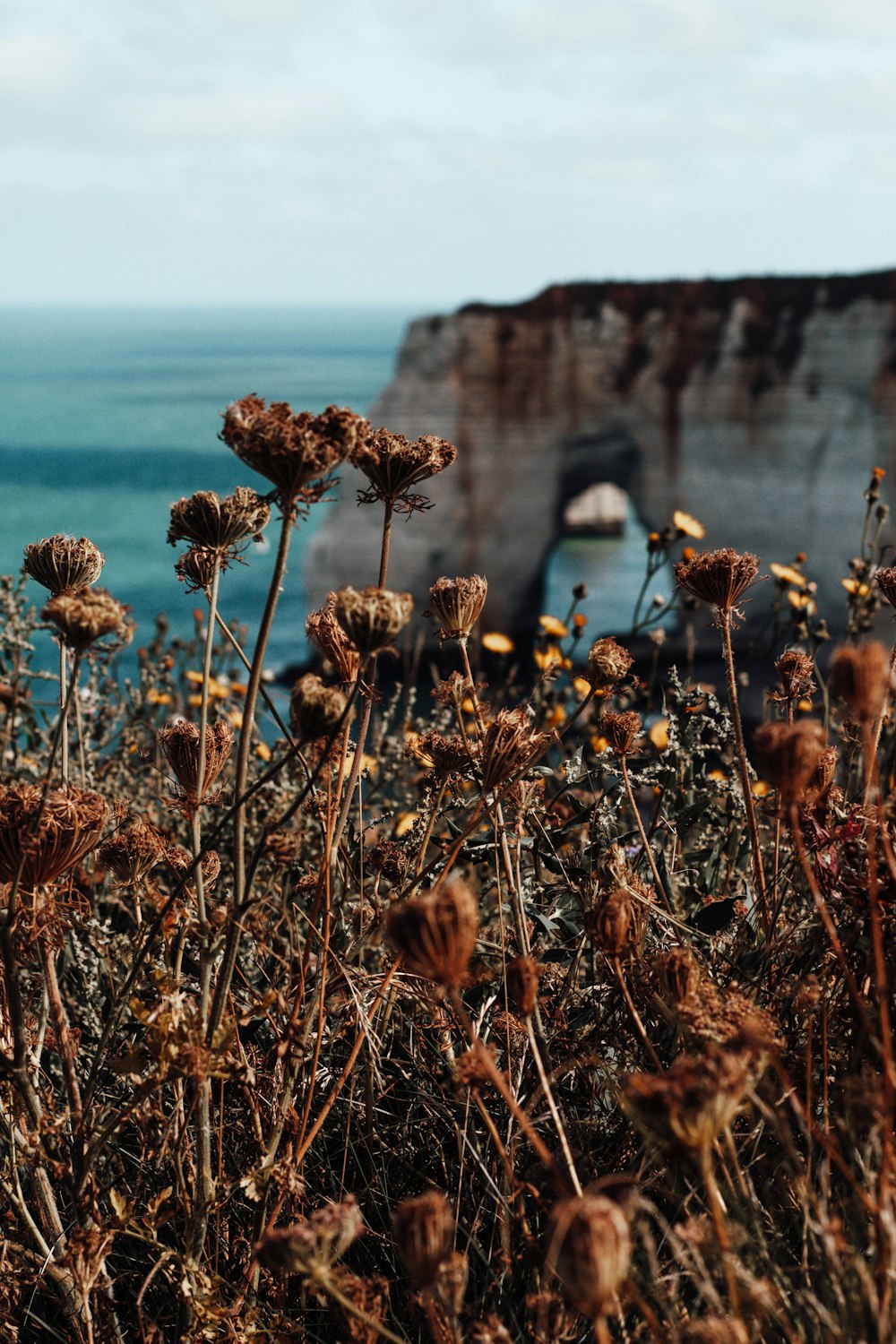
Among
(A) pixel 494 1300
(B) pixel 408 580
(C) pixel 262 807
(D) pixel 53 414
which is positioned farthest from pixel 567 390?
(D) pixel 53 414

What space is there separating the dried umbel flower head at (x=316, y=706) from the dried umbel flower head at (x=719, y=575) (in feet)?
1.92

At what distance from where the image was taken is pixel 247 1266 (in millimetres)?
1422

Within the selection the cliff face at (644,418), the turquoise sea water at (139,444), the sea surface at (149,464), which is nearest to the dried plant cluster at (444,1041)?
the turquoise sea water at (139,444)

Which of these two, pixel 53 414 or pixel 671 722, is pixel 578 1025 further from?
pixel 53 414

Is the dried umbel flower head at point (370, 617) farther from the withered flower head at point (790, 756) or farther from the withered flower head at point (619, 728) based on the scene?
the withered flower head at point (619, 728)

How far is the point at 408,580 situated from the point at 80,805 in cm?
2083

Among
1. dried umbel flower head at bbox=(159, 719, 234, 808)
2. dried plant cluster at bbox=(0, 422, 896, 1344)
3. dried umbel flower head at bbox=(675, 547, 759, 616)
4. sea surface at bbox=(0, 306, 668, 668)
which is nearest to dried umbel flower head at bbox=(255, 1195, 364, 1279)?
dried plant cluster at bbox=(0, 422, 896, 1344)

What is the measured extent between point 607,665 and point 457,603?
0.22 meters

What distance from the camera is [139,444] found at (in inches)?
1949

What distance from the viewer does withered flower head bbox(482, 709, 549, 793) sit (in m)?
1.38

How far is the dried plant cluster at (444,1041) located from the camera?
1027mm

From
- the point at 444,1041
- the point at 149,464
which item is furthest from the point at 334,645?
the point at 149,464

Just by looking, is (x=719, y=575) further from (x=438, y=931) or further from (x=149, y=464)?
(x=149, y=464)

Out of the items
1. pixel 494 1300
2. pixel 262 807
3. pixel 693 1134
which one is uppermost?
pixel 693 1134
